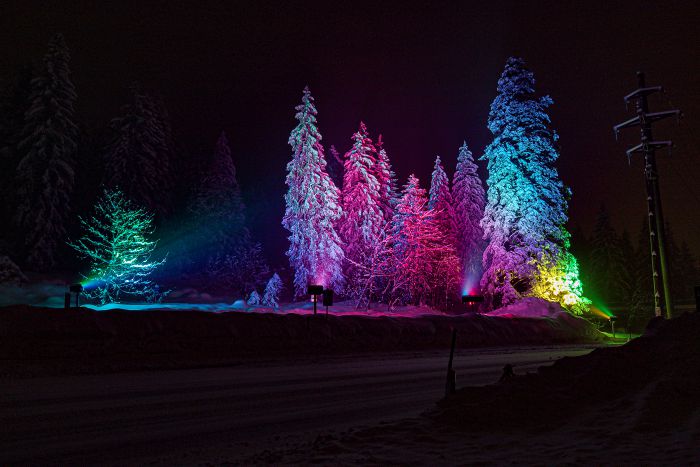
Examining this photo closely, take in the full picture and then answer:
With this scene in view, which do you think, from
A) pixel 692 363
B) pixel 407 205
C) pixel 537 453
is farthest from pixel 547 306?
pixel 537 453

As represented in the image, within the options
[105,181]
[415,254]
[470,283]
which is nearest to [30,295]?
[105,181]

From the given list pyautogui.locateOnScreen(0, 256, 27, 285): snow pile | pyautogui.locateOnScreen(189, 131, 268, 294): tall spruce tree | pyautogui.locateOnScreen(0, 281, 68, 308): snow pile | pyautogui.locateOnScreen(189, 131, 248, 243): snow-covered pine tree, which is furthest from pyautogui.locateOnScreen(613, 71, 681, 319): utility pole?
pyautogui.locateOnScreen(189, 131, 248, 243): snow-covered pine tree

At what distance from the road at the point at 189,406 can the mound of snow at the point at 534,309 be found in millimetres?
19529

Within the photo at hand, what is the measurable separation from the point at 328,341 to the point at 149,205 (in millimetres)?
35248

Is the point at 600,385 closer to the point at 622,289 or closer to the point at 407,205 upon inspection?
the point at 407,205

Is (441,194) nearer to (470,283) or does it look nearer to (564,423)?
(470,283)

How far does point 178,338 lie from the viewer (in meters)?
17.2

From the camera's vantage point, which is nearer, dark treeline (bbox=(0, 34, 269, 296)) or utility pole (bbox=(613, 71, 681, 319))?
utility pole (bbox=(613, 71, 681, 319))

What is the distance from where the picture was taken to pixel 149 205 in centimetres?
5028

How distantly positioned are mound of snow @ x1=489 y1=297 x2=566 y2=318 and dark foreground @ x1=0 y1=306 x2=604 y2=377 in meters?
8.61

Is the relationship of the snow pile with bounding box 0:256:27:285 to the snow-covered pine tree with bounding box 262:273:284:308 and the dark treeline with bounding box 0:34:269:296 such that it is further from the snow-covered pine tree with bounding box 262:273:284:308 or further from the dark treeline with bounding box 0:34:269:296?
the snow-covered pine tree with bounding box 262:273:284:308

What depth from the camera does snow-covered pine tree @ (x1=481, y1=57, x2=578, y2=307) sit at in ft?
122

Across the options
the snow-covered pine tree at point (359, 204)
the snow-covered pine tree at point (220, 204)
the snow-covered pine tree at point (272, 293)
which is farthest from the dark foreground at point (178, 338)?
the snow-covered pine tree at point (220, 204)

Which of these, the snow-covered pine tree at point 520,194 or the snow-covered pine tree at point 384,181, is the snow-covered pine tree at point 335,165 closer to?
the snow-covered pine tree at point 384,181
